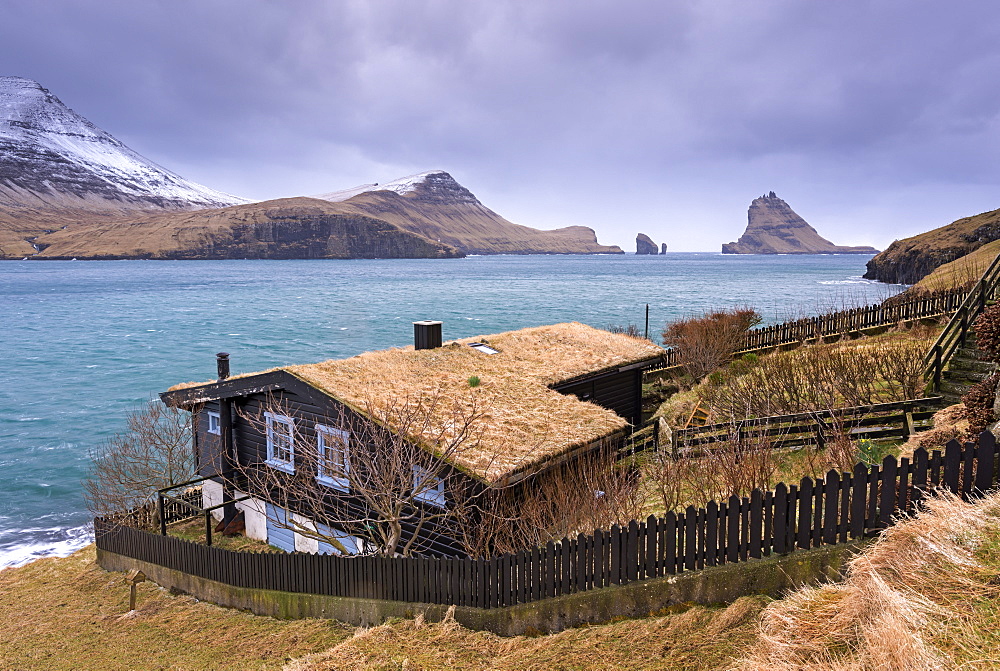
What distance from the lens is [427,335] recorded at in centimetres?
2186

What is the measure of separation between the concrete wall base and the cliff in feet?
348

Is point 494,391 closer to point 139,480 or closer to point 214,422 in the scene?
point 214,422

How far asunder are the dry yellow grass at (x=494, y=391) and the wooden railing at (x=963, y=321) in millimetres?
8670

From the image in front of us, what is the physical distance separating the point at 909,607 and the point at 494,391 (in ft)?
43.5

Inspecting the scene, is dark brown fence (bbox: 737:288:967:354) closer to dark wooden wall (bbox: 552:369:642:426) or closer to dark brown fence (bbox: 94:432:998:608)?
dark wooden wall (bbox: 552:369:642:426)

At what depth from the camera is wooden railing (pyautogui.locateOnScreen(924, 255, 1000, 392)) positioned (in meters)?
15.9

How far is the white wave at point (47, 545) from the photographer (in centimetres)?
2591

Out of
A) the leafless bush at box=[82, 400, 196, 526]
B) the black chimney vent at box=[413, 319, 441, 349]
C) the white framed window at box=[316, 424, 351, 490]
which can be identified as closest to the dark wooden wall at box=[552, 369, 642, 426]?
the black chimney vent at box=[413, 319, 441, 349]

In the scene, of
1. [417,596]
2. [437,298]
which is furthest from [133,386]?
[437,298]

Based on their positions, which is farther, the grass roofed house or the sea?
the sea

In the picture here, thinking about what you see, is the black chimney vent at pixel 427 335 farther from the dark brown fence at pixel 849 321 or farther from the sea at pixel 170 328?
the sea at pixel 170 328

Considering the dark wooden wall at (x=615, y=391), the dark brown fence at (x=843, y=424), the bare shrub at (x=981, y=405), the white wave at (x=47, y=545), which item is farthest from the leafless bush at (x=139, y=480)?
the bare shrub at (x=981, y=405)

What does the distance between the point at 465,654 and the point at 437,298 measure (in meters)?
121

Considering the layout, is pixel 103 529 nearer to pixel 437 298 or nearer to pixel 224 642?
pixel 224 642
